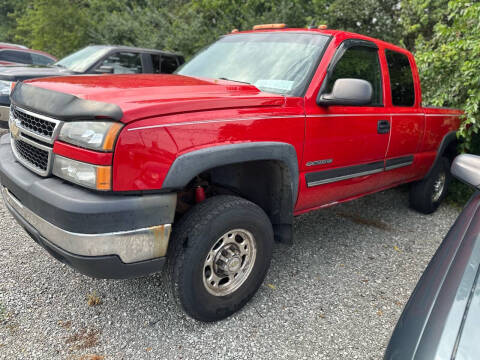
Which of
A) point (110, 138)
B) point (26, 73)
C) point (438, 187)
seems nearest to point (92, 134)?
point (110, 138)

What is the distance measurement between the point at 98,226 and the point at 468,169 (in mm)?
1774

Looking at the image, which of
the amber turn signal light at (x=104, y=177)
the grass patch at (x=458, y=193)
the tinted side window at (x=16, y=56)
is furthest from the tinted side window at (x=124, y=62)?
the grass patch at (x=458, y=193)

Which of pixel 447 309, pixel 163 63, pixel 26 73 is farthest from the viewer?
pixel 163 63

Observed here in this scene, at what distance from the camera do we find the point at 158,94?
2.10 metres

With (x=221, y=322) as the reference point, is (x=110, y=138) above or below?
above

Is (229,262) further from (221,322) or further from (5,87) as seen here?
(5,87)

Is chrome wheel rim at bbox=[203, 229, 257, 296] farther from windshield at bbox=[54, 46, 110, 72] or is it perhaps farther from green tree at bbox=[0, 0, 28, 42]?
green tree at bbox=[0, 0, 28, 42]

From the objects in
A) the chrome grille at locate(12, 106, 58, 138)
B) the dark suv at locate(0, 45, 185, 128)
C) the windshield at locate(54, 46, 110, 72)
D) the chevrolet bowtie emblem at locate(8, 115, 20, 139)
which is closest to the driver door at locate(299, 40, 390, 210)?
the chrome grille at locate(12, 106, 58, 138)

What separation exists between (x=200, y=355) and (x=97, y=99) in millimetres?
1538

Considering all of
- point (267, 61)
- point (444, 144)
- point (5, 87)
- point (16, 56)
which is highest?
point (267, 61)

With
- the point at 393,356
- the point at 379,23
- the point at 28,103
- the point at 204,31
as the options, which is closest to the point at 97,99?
the point at 28,103

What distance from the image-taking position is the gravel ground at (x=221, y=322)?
2219mm

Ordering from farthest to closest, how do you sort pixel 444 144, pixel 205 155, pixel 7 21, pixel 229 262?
pixel 7 21
pixel 444 144
pixel 229 262
pixel 205 155

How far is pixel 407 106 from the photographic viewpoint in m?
3.72
